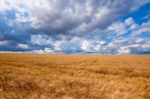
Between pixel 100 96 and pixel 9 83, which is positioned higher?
pixel 9 83

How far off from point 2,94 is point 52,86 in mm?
3402

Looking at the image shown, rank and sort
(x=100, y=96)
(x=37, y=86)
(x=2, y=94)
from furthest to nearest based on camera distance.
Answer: (x=37, y=86) < (x=100, y=96) < (x=2, y=94)

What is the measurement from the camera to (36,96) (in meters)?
10.4

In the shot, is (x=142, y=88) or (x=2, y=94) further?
(x=142, y=88)

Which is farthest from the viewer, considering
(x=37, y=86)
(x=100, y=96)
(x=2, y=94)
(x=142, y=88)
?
(x=142, y=88)

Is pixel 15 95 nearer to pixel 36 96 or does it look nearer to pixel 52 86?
pixel 36 96

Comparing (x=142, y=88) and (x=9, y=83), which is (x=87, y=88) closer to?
(x=142, y=88)

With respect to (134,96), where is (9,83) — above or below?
above

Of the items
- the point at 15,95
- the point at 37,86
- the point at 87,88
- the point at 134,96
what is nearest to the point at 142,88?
the point at 134,96

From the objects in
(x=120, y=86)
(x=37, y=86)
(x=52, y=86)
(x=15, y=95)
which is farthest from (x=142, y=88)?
(x=15, y=95)

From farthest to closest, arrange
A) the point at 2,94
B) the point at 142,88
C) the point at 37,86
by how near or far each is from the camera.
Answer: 1. the point at 142,88
2. the point at 37,86
3. the point at 2,94

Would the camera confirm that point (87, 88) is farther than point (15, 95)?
Yes

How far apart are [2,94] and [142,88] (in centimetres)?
903

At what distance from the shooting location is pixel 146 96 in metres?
12.2
